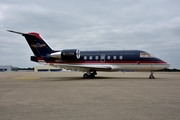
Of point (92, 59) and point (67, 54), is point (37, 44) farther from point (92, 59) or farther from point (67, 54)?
point (92, 59)

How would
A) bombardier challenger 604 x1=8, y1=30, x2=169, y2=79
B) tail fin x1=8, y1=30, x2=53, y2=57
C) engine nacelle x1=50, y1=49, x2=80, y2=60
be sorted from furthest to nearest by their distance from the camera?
tail fin x1=8, y1=30, x2=53, y2=57
engine nacelle x1=50, y1=49, x2=80, y2=60
bombardier challenger 604 x1=8, y1=30, x2=169, y2=79

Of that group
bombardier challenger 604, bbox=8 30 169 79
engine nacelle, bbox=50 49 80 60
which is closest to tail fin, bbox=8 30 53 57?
bombardier challenger 604, bbox=8 30 169 79

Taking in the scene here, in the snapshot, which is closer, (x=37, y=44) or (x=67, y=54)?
(x=67, y=54)

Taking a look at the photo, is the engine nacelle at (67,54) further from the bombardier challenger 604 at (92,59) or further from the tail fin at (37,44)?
the tail fin at (37,44)

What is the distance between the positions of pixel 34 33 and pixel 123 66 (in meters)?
11.2

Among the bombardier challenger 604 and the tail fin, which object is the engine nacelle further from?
the tail fin

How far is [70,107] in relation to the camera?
20.2ft

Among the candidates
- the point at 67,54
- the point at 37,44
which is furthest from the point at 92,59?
the point at 37,44

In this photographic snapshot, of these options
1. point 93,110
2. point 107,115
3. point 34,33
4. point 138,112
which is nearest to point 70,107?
Answer: point 93,110

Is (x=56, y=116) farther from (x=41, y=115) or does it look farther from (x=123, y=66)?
(x=123, y=66)

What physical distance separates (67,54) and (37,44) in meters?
3.88

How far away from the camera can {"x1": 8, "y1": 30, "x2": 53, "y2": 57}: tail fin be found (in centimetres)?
2252

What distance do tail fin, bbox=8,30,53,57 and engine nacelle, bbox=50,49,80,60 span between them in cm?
125

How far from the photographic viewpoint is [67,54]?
72.8 feet
